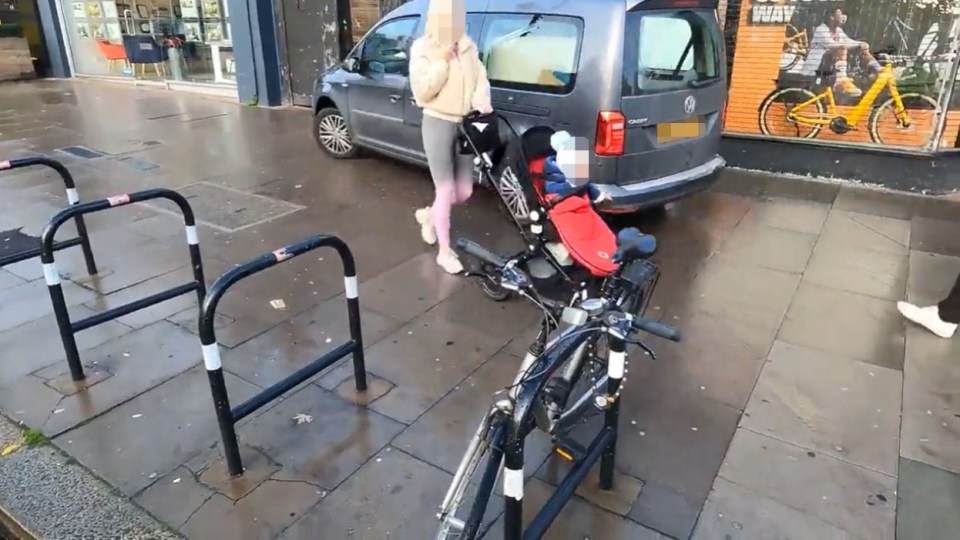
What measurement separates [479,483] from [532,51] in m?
3.94

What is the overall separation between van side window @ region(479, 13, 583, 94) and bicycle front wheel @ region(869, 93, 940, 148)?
3708 mm

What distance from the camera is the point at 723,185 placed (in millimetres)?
6824

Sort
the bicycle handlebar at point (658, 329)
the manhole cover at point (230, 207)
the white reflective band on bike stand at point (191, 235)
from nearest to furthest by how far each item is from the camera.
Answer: the bicycle handlebar at point (658, 329) → the white reflective band on bike stand at point (191, 235) → the manhole cover at point (230, 207)

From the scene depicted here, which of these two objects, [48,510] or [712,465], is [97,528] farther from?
[712,465]

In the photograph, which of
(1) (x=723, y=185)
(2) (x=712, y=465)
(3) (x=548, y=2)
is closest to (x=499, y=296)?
(2) (x=712, y=465)

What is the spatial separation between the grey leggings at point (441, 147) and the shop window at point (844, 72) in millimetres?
4110

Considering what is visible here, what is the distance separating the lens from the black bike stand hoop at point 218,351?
2525 millimetres

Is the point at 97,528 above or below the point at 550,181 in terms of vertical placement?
below

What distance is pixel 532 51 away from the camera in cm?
520

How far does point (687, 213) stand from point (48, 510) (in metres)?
5.13

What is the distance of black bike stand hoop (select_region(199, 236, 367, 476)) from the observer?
99.4 inches

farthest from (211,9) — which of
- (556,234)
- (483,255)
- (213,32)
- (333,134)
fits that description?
(483,255)

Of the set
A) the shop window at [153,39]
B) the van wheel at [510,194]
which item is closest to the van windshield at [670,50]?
the van wheel at [510,194]

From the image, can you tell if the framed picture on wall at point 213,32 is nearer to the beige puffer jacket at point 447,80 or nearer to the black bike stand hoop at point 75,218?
the black bike stand hoop at point 75,218
